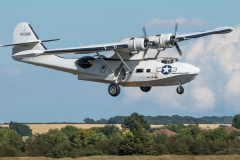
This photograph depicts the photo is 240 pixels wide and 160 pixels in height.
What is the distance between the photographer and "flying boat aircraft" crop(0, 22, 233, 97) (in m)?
31.7

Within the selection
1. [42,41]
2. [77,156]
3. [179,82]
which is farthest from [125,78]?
[77,156]

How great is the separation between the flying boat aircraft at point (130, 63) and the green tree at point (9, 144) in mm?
34035

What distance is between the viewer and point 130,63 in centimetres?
3356

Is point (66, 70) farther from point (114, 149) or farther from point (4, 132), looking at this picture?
point (4, 132)

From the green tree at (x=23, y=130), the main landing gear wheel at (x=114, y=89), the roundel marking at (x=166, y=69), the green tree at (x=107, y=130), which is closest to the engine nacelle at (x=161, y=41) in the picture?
the roundel marking at (x=166, y=69)

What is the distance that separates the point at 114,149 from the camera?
7031cm

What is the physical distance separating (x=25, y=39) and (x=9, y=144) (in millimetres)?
47515

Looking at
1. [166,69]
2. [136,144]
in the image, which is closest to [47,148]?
[136,144]

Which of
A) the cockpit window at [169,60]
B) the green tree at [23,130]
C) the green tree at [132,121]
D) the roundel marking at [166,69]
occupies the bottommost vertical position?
the green tree at [23,130]

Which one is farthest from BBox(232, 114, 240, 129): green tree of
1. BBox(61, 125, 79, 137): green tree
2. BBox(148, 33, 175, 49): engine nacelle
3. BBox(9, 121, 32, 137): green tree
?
BBox(148, 33, 175, 49): engine nacelle

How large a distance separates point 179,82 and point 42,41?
1392cm

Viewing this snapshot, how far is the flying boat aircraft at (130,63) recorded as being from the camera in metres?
31.7

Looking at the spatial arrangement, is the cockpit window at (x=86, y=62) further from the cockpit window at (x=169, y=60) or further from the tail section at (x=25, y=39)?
the cockpit window at (x=169, y=60)

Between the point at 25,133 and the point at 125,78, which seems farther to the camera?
the point at 25,133
